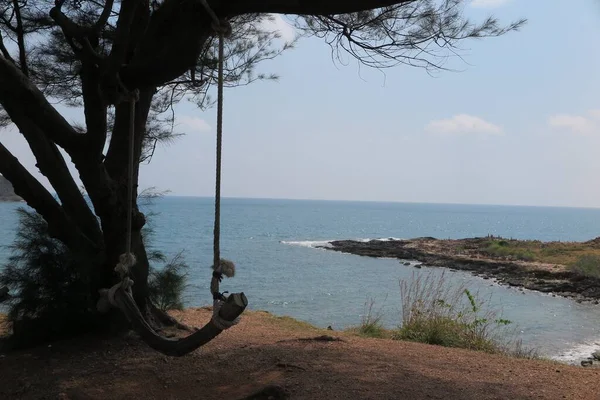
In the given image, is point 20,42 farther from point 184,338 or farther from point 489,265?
point 489,265

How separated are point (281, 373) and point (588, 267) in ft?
67.6

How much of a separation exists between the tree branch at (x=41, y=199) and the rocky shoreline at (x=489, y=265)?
54.5ft

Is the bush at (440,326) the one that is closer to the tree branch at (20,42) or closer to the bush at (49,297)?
the bush at (49,297)

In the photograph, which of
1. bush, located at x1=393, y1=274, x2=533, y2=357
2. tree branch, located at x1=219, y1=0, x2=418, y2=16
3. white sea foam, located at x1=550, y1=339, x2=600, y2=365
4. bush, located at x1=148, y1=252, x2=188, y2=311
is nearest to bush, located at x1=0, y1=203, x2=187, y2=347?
bush, located at x1=148, y1=252, x2=188, y2=311

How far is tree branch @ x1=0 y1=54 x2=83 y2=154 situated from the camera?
3715 mm

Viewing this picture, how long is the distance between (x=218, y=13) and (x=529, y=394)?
2.84 metres

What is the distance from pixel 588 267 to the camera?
21.2 metres

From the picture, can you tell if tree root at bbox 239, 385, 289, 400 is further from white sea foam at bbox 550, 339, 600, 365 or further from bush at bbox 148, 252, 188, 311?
white sea foam at bbox 550, 339, 600, 365

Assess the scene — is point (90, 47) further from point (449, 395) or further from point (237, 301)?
point (449, 395)

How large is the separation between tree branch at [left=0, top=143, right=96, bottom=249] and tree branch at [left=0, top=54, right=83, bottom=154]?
0.53 m

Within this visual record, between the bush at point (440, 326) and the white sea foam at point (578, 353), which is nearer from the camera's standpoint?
the bush at point (440, 326)

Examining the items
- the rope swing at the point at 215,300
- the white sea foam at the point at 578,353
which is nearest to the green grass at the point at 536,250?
the white sea foam at the point at 578,353

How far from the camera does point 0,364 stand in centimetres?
391

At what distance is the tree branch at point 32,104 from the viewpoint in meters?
3.71
